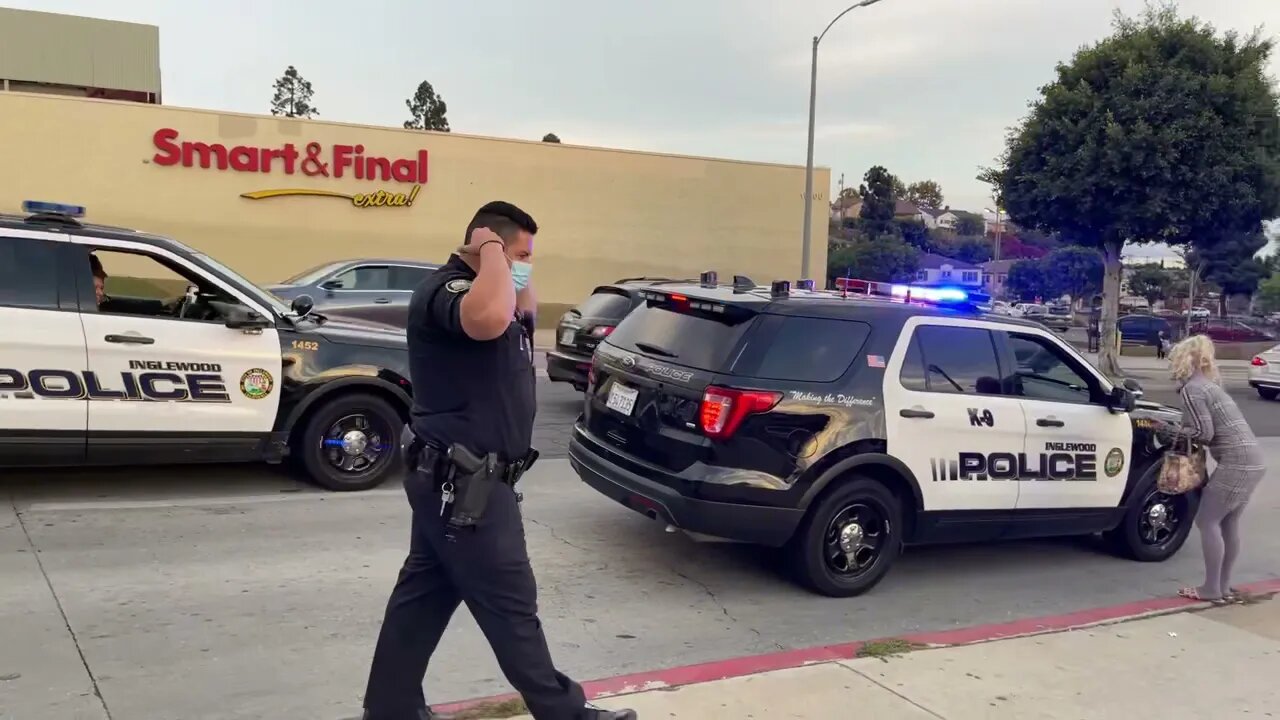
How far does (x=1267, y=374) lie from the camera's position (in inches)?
777

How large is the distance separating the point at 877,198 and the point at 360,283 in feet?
239

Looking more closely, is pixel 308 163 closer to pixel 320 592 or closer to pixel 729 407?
pixel 320 592

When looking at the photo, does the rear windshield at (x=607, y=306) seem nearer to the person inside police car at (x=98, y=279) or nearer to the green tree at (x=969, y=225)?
the person inside police car at (x=98, y=279)

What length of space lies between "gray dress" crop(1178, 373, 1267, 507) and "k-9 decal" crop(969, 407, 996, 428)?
1176 millimetres

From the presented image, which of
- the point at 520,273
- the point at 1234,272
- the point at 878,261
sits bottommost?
the point at 520,273

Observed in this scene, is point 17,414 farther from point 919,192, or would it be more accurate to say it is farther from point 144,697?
point 919,192

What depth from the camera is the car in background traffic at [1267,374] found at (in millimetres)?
19531

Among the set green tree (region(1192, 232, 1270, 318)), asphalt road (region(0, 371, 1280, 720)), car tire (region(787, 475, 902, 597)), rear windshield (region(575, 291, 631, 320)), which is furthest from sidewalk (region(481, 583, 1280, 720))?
green tree (region(1192, 232, 1270, 318))

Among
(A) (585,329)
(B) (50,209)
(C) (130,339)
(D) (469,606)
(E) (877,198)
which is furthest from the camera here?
(E) (877,198)

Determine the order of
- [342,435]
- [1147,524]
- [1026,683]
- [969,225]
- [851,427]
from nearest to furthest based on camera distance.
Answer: [1026,683] < [851,427] < [1147,524] < [342,435] < [969,225]

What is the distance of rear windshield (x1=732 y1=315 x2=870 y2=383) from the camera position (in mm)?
5473

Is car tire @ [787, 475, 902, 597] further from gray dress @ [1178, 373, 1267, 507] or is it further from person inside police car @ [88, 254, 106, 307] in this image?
person inside police car @ [88, 254, 106, 307]

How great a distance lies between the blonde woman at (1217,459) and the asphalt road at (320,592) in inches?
17.8

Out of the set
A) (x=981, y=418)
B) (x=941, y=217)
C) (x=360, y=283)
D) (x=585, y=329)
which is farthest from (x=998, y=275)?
(x=981, y=418)
